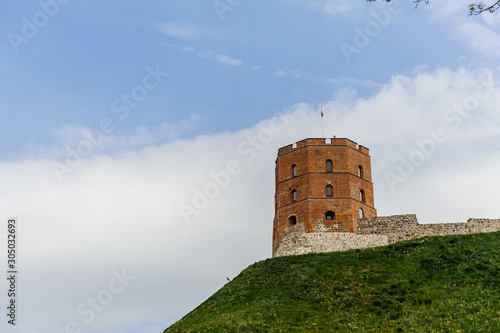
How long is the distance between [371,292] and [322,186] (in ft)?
47.5

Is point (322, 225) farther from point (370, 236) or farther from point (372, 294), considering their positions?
point (372, 294)

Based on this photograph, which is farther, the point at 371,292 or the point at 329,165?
the point at 329,165

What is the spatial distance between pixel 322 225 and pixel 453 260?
1146cm

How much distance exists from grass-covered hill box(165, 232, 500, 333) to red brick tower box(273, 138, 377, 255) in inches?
231

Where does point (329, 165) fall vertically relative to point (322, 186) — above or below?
above

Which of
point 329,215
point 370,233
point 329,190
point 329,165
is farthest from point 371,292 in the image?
point 329,165

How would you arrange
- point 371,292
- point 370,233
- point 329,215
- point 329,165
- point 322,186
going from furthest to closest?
point 329,165, point 322,186, point 329,215, point 370,233, point 371,292

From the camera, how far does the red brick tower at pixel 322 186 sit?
1911 inches

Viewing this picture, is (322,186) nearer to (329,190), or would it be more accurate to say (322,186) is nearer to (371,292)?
(329,190)

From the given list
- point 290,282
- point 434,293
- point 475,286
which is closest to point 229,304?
point 290,282

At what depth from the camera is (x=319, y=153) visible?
50594mm

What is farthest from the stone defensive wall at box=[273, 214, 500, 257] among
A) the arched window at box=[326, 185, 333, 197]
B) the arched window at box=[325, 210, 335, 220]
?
the arched window at box=[326, 185, 333, 197]

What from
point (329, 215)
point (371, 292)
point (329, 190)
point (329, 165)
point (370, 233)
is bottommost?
point (371, 292)

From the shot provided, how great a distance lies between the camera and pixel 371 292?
119 ft
